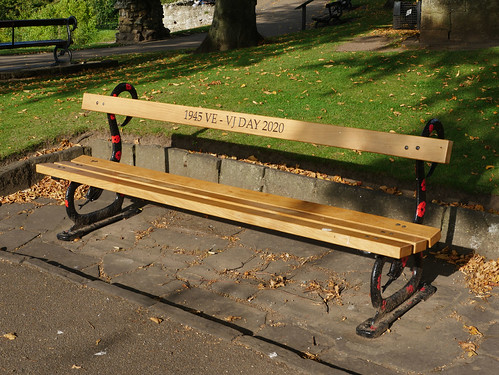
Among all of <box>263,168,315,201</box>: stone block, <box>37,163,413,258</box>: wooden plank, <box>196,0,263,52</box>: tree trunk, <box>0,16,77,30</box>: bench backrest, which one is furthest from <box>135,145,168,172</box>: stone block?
<box>0,16,77,30</box>: bench backrest

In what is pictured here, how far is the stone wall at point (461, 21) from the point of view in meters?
8.95

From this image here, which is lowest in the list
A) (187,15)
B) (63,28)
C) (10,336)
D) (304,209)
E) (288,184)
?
(10,336)

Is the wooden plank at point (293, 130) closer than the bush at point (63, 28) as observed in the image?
Yes

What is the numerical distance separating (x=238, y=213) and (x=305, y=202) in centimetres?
56

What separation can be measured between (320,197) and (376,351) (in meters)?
Result: 1.87

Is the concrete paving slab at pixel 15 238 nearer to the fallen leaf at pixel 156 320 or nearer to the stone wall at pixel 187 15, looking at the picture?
the fallen leaf at pixel 156 320

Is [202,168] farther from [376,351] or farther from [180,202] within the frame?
[376,351]

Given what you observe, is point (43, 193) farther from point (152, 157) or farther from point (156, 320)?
point (156, 320)

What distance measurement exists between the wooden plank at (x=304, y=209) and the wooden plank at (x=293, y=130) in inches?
17.3

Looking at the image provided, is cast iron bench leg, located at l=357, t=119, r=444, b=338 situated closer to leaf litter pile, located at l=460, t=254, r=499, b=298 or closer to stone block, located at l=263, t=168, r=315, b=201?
leaf litter pile, located at l=460, t=254, r=499, b=298

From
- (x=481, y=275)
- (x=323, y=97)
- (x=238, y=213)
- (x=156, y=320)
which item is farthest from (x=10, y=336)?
(x=323, y=97)

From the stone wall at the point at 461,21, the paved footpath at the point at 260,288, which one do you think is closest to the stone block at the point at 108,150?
the paved footpath at the point at 260,288

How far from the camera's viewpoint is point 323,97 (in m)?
7.79

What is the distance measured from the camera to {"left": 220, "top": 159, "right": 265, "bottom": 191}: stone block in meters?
5.75
